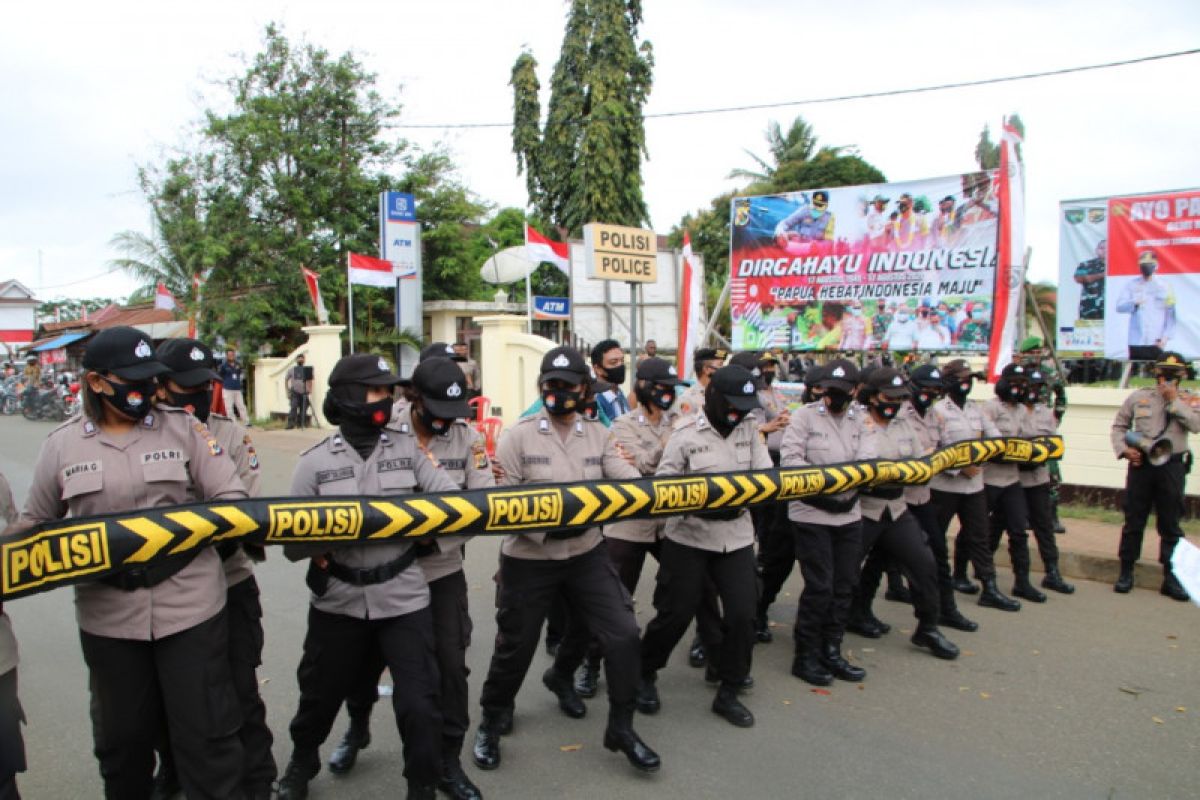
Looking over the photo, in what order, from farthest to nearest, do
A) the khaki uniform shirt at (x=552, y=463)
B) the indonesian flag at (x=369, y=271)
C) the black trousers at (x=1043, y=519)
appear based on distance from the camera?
the indonesian flag at (x=369, y=271)
the black trousers at (x=1043, y=519)
the khaki uniform shirt at (x=552, y=463)

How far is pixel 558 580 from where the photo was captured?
4117 mm

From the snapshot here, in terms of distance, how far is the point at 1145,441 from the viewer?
22.4ft

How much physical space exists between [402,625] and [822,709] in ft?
7.95

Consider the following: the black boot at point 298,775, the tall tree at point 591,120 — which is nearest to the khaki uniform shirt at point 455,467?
the black boot at point 298,775

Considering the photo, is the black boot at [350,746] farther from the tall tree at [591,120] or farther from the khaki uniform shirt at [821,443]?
the tall tree at [591,120]

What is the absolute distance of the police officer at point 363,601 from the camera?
3383 mm

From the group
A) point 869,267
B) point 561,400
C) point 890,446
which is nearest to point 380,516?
point 561,400

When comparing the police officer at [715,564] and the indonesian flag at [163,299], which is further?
the indonesian flag at [163,299]

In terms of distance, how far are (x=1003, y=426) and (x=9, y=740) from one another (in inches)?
259

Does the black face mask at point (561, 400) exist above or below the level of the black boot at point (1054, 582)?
above

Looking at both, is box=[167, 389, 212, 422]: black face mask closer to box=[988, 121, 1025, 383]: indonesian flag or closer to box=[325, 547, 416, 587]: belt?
box=[325, 547, 416, 587]: belt

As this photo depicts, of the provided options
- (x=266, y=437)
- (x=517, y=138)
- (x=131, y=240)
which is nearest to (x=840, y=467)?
(x=266, y=437)

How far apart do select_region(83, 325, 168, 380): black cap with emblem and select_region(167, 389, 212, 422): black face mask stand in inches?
34.8

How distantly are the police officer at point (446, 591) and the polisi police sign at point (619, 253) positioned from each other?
16.5 feet
